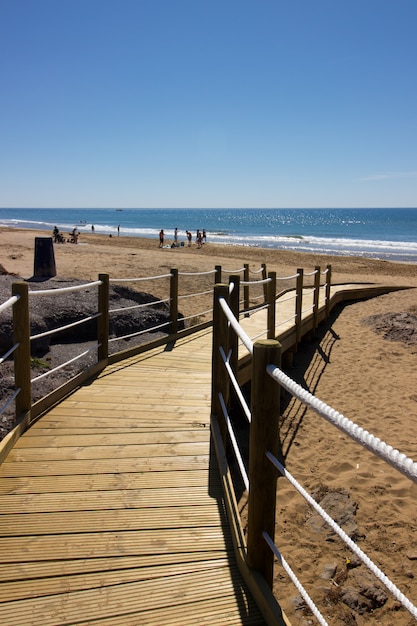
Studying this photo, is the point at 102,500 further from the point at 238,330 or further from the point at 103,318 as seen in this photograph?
the point at 103,318

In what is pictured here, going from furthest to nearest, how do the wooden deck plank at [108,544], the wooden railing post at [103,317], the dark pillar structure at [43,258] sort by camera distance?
the dark pillar structure at [43,258], the wooden railing post at [103,317], the wooden deck plank at [108,544]

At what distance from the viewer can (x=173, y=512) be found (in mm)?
3010

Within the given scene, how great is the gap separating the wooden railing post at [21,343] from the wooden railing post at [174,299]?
11.9ft

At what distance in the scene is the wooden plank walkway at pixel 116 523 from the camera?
2.27m

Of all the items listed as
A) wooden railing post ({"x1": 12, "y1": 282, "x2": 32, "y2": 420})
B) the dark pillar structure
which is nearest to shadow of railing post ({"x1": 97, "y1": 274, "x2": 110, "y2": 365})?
wooden railing post ({"x1": 12, "y1": 282, "x2": 32, "y2": 420})

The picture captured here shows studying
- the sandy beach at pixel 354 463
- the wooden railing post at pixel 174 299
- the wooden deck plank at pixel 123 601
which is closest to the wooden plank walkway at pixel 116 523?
the wooden deck plank at pixel 123 601

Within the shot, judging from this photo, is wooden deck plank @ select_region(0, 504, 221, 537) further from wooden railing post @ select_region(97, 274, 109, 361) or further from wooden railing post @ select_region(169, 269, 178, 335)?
wooden railing post @ select_region(169, 269, 178, 335)

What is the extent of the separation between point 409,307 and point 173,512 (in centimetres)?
1196

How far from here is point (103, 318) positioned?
19.2 feet

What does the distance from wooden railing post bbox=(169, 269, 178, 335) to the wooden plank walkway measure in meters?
3.05

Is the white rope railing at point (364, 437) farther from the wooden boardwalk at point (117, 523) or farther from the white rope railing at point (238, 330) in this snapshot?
the wooden boardwalk at point (117, 523)

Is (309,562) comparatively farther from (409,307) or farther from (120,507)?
(409,307)

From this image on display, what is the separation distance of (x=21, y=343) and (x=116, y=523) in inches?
68.5

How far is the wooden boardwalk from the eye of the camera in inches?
89.3
